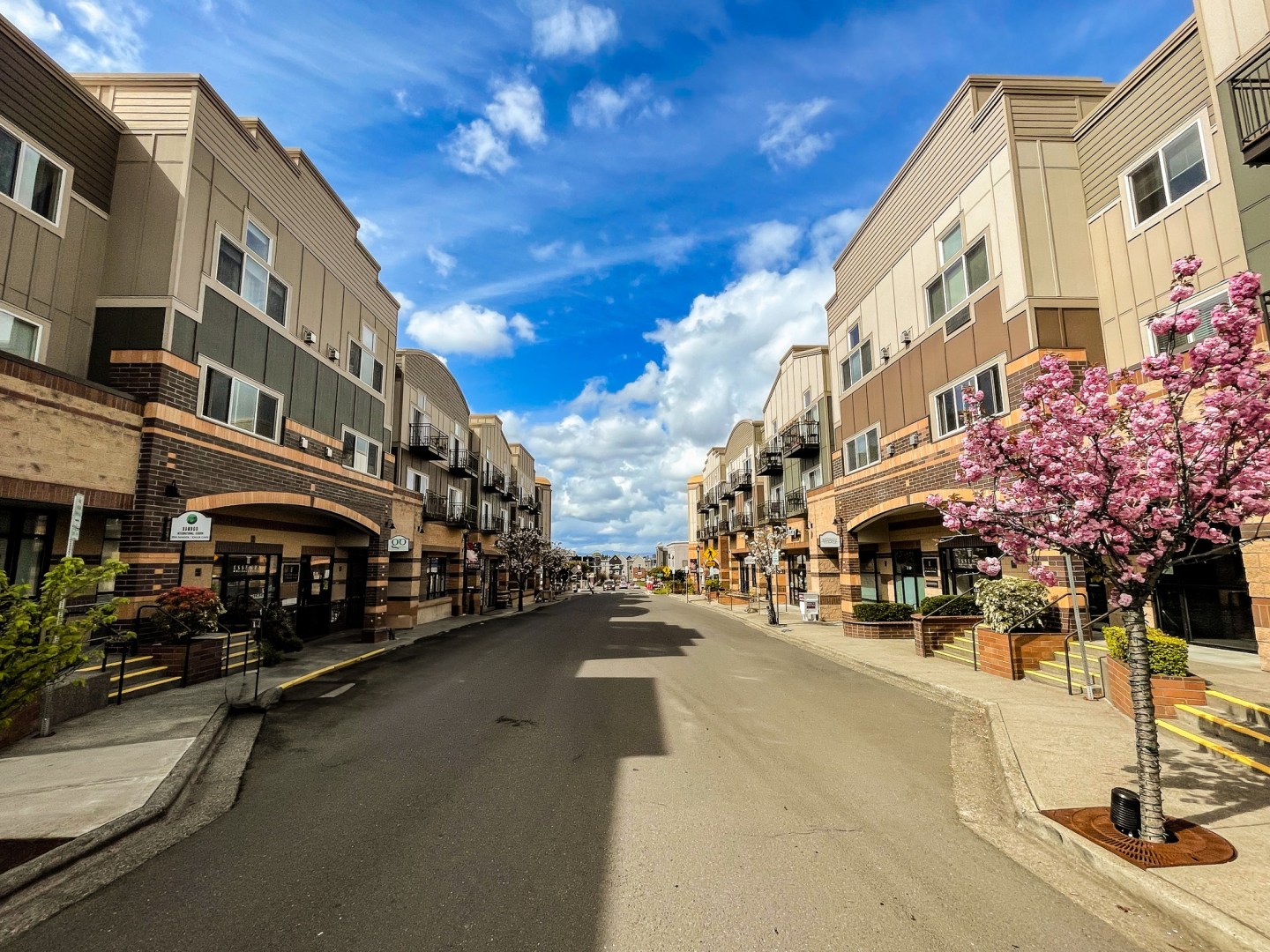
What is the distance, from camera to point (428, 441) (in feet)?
86.9

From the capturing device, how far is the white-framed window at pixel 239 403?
44.1 feet

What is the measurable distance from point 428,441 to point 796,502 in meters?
18.9

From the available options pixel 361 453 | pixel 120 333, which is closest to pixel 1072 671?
pixel 120 333

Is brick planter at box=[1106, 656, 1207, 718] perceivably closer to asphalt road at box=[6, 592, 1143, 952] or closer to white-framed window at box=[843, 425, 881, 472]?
asphalt road at box=[6, 592, 1143, 952]

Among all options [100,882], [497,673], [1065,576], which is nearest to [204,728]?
[100,882]

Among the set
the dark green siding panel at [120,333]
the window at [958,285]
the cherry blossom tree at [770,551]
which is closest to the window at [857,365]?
the window at [958,285]

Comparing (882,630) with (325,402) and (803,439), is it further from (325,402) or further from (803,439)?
(325,402)

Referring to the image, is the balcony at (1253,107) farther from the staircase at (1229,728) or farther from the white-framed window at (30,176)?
the white-framed window at (30,176)

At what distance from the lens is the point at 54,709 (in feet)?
26.4

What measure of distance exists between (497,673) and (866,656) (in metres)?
9.32

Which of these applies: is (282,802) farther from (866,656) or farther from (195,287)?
(866,656)

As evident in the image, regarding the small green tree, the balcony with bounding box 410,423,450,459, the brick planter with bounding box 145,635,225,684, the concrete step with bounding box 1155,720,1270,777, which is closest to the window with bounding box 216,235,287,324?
the brick planter with bounding box 145,635,225,684

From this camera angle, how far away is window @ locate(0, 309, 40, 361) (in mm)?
10203

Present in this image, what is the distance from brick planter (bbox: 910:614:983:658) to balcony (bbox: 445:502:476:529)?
21398 mm
